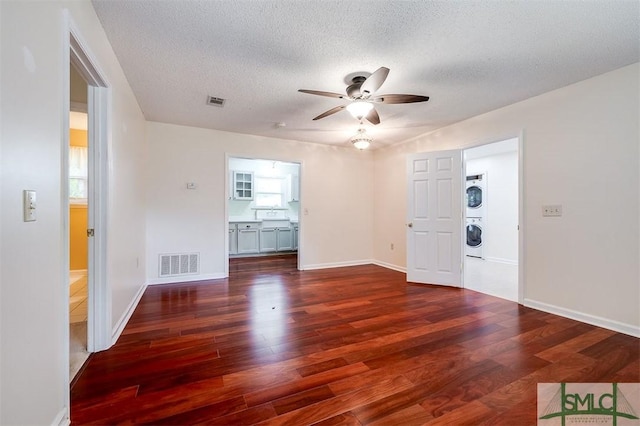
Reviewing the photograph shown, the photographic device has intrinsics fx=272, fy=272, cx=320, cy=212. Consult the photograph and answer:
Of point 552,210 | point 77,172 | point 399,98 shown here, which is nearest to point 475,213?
point 552,210

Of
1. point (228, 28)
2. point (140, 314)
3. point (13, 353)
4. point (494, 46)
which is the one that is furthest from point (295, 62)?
point (140, 314)

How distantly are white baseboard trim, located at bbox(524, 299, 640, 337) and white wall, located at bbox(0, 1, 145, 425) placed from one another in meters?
4.17

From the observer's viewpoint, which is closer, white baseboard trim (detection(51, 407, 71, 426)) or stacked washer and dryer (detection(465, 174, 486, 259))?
white baseboard trim (detection(51, 407, 71, 426))

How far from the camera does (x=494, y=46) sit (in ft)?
7.30

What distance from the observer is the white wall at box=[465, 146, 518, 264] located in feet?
18.9

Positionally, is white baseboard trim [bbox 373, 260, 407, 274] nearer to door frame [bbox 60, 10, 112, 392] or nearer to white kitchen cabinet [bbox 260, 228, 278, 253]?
white kitchen cabinet [bbox 260, 228, 278, 253]

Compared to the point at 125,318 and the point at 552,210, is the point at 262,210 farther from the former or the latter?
the point at 552,210

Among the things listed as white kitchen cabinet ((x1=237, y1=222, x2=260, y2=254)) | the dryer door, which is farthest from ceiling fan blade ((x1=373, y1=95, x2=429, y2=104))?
the dryer door

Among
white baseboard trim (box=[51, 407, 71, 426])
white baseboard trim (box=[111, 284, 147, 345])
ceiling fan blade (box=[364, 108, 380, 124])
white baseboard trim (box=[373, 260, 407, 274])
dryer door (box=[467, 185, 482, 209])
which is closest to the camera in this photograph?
white baseboard trim (box=[51, 407, 71, 426])

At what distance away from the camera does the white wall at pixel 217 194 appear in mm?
4160

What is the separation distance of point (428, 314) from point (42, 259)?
310cm

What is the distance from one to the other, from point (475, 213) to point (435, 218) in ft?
10.1

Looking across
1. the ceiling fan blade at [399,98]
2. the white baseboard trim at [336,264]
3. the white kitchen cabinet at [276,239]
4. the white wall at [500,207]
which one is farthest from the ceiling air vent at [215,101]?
the white wall at [500,207]

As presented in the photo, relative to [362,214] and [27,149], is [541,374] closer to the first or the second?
[27,149]
